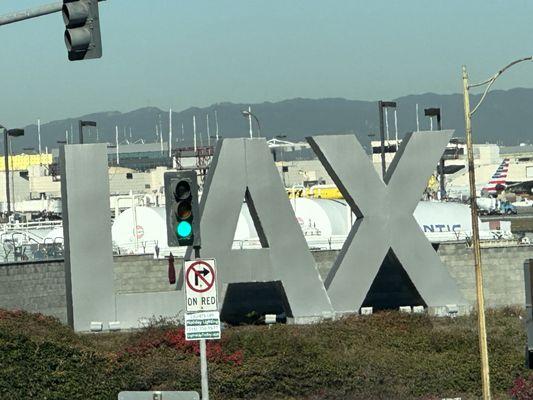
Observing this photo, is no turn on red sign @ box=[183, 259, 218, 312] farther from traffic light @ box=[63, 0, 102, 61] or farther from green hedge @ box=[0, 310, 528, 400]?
green hedge @ box=[0, 310, 528, 400]

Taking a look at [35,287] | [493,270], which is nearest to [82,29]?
[35,287]

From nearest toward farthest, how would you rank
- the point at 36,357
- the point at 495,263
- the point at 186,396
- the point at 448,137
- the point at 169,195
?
the point at 186,396
the point at 169,195
the point at 36,357
the point at 448,137
the point at 495,263

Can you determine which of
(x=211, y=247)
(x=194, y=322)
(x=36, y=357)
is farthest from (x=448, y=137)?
A: (x=194, y=322)

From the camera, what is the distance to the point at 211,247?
37844 mm

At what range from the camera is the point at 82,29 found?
1521 centimetres

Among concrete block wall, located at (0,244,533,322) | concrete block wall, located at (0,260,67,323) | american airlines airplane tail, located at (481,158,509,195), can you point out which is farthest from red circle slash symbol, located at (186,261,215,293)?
american airlines airplane tail, located at (481,158,509,195)

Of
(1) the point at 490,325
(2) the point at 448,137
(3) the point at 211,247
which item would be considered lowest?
(1) the point at 490,325

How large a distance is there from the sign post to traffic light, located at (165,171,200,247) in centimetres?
89

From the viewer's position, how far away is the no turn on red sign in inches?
718

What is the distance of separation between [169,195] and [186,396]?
143 inches

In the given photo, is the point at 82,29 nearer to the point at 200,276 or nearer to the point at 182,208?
the point at 182,208

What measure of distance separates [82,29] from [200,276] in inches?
188

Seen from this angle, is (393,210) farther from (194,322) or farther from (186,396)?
(186,396)

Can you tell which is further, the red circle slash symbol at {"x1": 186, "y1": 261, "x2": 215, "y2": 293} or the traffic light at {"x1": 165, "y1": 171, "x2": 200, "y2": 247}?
the red circle slash symbol at {"x1": 186, "y1": 261, "x2": 215, "y2": 293}
